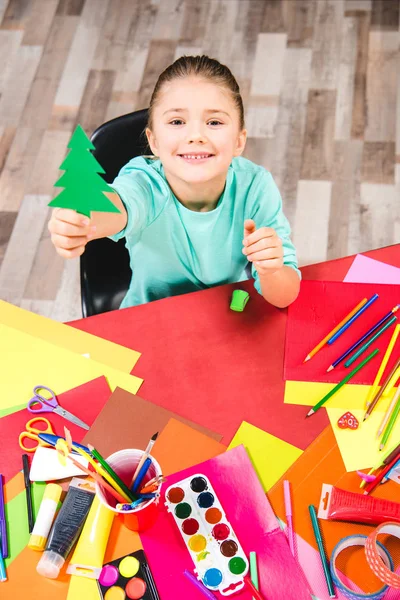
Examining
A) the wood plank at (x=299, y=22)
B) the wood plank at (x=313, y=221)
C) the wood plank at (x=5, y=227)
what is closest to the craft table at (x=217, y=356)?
the wood plank at (x=313, y=221)

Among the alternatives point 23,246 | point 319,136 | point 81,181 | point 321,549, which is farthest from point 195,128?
point 319,136

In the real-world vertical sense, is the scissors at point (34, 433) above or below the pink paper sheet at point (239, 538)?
above

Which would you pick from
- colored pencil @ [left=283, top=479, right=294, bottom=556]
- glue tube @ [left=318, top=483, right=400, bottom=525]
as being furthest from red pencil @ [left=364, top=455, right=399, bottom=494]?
colored pencil @ [left=283, top=479, right=294, bottom=556]

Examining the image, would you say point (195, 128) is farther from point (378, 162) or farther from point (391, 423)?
point (378, 162)

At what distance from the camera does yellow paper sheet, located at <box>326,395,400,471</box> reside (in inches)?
41.5

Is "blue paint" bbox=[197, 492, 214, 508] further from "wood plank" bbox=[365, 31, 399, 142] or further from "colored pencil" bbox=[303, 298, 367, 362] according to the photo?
"wood plank" bbox=[365, 31, 399, 142]

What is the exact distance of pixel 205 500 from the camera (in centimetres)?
101

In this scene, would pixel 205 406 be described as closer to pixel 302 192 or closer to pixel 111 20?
pixel 302 192

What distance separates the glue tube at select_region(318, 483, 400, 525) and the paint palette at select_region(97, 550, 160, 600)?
10.7 inches

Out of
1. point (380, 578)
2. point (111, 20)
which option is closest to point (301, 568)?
point (380, 578)

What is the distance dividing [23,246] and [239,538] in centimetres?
164

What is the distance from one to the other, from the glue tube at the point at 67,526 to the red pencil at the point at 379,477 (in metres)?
0.43

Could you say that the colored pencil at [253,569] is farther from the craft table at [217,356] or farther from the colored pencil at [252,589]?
the craft table at [217,356]

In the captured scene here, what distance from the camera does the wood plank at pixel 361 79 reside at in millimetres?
2539
